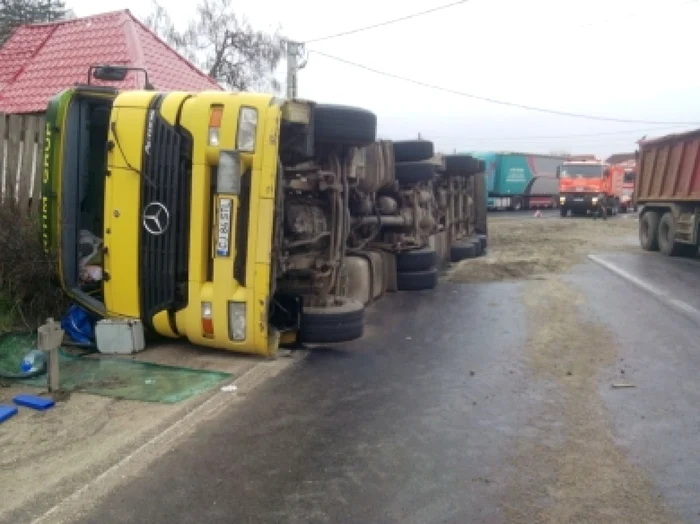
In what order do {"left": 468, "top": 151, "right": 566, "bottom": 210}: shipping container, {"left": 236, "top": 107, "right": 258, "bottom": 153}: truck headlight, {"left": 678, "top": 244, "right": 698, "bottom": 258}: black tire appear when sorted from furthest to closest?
{"left": 468, "top": 151, "right": 566, "bottom": 210}: shipping container
{"left": 678, "top": 244, "right": 698, "bottom": 258}: black tire
{"left": 236, "top": 107, "right": 258, "bottom": 153}: truck headlight

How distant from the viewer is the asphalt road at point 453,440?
3174 millimetres

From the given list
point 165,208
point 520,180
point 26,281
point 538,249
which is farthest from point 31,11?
point 165,208

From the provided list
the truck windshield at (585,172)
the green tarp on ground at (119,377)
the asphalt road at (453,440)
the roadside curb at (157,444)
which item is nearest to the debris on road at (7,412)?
the green tarp on ground at (119,377)

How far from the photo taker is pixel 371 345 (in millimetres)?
6348

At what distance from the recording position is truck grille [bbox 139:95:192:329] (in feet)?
18.0

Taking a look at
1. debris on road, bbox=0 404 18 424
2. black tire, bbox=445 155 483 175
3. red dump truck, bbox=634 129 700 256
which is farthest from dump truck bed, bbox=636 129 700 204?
debris on road, bbox=0 404 18 424

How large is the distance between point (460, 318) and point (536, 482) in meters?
4.39

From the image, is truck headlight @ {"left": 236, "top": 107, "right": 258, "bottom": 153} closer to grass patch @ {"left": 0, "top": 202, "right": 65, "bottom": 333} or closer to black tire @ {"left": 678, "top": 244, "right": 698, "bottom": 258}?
grass patch @ {"left": 0, "top": 202, "right": 65, "bottom": 333}

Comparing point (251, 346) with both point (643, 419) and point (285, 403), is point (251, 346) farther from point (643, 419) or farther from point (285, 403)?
point (643, 419)

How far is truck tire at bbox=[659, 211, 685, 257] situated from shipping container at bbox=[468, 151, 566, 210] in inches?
936

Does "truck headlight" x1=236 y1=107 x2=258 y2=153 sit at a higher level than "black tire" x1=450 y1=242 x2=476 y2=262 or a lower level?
higher

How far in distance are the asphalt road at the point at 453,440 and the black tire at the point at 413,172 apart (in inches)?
135

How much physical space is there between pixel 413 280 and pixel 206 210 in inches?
187

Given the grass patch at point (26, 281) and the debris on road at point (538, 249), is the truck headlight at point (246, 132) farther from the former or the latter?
the debris on road at point (538, 249)
